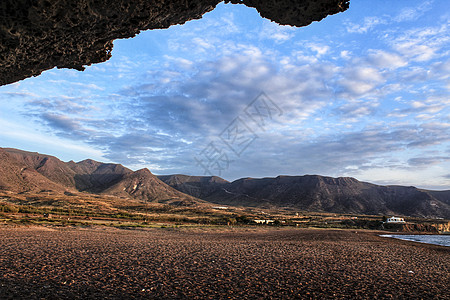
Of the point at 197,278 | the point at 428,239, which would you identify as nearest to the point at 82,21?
the point at 197,278

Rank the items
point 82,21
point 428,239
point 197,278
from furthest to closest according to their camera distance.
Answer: point 428,239
point 197,278
point 82,21

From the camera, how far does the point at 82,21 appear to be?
231 inches

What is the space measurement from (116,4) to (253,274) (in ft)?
37.3

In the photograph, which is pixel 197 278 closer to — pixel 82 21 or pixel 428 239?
pixel 82 21

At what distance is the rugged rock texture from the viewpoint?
545cm

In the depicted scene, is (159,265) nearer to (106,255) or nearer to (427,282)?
(106,255)

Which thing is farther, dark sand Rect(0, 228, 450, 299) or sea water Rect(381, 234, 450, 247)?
sea water Rect(381, 234, 450, 247)

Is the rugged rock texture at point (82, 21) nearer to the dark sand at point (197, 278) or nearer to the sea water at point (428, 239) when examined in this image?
the dark sand at point (197, 278)

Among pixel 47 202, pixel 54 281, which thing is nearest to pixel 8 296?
pixel 54 281

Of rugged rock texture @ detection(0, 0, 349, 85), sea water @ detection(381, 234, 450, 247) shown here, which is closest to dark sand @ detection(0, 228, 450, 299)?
rugged rock texture @ detection(0, 0, 349, 85)

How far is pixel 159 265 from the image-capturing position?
1363 cm

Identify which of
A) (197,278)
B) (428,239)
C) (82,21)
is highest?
→ (82,21)

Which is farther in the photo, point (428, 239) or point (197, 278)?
point (428, 239)

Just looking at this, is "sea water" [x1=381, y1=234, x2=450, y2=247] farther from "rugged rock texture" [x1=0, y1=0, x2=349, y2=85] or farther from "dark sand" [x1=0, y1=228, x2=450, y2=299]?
"rugged rock texture" [x1=0, y1=0, x2=349, y2=85]
